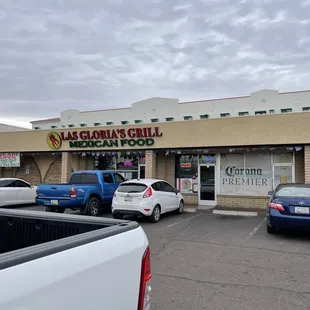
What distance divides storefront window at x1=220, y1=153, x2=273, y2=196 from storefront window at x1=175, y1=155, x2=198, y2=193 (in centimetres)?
162

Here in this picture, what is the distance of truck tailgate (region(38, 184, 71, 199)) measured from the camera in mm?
12195

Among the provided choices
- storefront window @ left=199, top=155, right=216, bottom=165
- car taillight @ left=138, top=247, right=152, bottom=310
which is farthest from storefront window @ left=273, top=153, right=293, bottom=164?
car taillight @ left=138, top=247, right=152, bottom=310

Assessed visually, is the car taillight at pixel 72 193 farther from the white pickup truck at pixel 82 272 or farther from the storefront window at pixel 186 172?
the white pickup truck at pixel 82 272

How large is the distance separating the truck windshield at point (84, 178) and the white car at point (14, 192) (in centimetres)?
345

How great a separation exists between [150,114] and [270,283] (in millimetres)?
32914

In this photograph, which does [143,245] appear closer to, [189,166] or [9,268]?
[9,268]

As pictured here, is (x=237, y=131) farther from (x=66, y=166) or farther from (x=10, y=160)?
(x=10, y=160)

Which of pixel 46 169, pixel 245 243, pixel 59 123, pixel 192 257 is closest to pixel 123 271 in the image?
pixel 192 257

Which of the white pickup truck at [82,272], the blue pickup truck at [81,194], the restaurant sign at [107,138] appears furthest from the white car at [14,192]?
the white pickup truck at [82,272]

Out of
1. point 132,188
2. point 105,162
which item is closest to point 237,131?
point 132,188

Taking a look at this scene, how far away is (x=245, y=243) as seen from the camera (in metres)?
8.23

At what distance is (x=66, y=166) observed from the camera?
19.2 meters

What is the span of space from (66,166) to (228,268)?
15.0 meters

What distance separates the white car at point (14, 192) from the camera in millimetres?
14609
